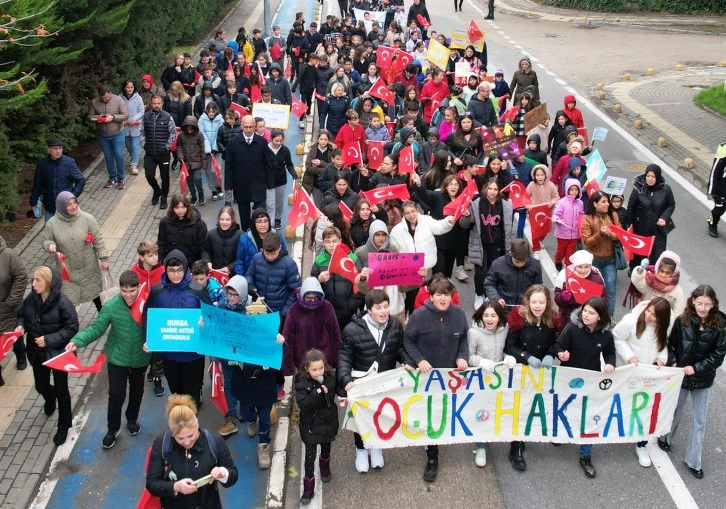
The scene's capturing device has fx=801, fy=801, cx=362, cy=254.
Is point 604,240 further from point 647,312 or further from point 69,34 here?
point 69,34

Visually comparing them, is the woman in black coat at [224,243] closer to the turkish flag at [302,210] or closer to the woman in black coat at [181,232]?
the woman in black coat at [181,232]

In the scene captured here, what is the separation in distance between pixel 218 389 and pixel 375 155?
17.4ft

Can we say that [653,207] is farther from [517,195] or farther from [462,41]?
[462,41]

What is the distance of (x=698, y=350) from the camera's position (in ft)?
22.1

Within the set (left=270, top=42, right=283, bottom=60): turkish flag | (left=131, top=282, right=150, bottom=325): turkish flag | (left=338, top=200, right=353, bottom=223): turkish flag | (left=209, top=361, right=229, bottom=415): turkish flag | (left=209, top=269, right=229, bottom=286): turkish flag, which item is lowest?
(left=270, top=42, right=283, bottom=60): turkish flag

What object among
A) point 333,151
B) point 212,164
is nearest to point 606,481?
point 333,151

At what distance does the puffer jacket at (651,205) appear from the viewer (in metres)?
9.93

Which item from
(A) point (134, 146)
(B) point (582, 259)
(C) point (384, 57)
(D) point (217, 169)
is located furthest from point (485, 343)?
(C) point (384, 57)

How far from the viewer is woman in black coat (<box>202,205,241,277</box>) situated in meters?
8.79

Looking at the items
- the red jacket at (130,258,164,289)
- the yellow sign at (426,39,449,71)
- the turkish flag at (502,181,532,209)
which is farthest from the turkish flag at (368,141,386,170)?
the yellow sign at (426,39,449,71)

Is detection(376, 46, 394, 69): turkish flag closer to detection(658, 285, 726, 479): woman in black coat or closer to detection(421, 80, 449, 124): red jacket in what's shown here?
detection(421, 80, 449, 124): red jacket

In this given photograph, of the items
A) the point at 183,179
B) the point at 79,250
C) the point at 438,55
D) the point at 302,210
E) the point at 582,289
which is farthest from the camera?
the point at 438,55

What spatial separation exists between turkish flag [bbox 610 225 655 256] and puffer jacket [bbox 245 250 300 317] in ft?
12.4

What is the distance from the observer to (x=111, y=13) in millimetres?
14227
